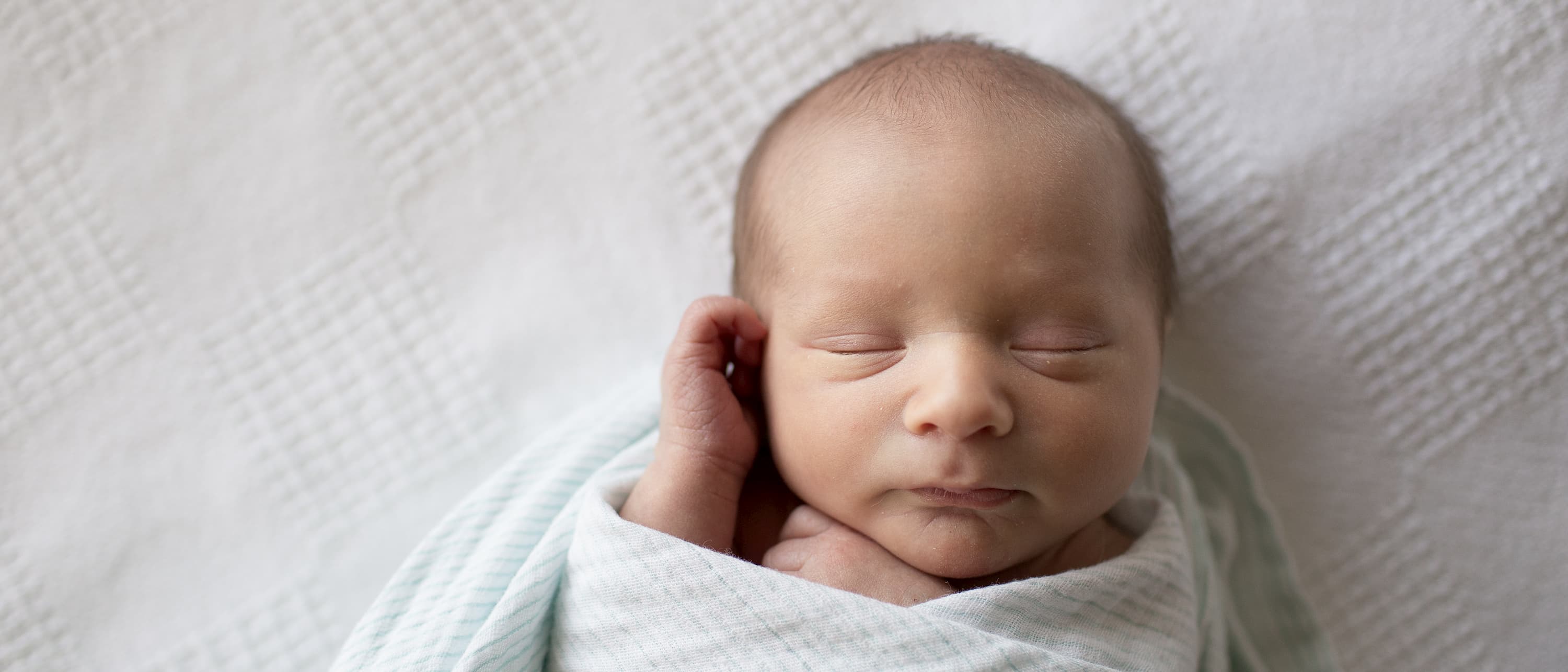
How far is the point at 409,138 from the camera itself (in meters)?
1.29

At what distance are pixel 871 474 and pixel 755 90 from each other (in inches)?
23.9

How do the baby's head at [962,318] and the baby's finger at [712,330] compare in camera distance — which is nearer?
the baby's head at [962,318]

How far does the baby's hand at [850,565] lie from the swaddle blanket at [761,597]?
0.04 meters

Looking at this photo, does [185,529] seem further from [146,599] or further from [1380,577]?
[1380,577]

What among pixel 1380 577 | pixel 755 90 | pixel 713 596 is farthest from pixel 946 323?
pixel 1380 577

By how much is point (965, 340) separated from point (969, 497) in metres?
0.15

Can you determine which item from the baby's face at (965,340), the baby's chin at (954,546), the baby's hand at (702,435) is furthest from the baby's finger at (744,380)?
the baby's chin at (954,546)

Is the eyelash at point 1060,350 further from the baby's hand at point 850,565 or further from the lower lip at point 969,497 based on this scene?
the baby's hand at point 850,565

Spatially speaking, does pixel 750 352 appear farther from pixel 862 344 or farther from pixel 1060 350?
pixel 1060 350

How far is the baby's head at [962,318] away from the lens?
0.90m

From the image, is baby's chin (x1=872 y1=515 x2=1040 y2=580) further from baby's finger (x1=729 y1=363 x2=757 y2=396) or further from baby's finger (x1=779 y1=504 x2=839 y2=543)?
baby's finger (x1=729 y1=363 x2=757 y2=396)

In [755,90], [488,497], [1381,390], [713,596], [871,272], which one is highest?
[755,90]

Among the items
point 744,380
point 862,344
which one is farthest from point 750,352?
point 862,344

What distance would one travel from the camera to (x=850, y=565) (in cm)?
98
